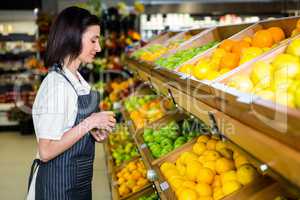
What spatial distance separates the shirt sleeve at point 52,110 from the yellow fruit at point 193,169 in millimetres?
662

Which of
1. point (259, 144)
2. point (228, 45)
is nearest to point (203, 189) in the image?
point (228, 45)

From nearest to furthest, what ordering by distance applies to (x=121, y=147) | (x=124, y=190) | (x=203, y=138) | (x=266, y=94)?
1. (x=266, y=94)
2. (x=203, y=138)
3. (x=124, y=190)
4. (x=121, y=147)

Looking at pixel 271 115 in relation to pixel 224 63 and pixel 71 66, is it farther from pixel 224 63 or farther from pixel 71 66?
pixel 71 66

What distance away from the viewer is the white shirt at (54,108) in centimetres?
172

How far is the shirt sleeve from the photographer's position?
1719 mm

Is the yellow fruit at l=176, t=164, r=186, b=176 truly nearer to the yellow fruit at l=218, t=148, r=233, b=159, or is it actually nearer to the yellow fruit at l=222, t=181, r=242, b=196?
the yellow fruit at l=218, t=148, r=233, b=159

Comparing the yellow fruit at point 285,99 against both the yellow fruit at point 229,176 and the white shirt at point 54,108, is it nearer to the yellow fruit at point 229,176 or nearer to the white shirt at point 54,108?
the yellow fruit at point 229,176

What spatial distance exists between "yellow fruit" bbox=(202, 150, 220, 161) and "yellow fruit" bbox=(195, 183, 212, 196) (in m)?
0.21

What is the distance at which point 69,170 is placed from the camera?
75.5 inches

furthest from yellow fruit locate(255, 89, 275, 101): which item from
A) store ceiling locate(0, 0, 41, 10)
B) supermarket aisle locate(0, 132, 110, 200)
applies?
store ceiling locate(0, 0, 41, 10)

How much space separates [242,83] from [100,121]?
29.7 inches

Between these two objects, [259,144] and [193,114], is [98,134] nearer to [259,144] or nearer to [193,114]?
[193,114]

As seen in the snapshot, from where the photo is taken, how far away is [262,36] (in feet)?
6.44

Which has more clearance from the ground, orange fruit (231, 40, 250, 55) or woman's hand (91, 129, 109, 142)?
orange fruit (231, 40, 250, 55)
